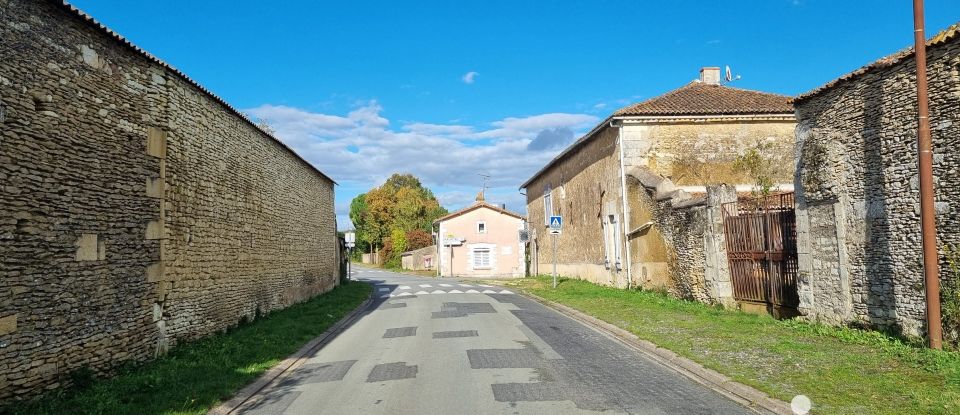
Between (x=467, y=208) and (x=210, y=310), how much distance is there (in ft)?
104

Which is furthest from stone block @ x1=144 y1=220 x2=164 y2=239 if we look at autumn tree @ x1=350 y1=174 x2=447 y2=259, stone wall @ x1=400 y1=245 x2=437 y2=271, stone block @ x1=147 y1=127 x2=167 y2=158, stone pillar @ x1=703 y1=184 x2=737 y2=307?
autumn tree @ x1=350 y1=174 x2=447 y2=259

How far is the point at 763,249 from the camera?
12508 mm

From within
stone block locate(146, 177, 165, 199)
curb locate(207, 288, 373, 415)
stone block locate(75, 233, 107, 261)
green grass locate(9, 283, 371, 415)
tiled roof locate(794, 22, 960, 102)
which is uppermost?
tiled roof locate(794, 22, 960, 102)

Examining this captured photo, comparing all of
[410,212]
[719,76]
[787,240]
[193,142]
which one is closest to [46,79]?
[193,142]

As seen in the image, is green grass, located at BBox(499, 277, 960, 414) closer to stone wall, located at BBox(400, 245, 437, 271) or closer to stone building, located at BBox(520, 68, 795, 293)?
stone building, located at BBox(520, 68, 795, 293)

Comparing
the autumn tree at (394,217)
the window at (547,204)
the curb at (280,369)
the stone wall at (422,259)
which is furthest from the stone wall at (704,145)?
the autumn tree at (394,217)

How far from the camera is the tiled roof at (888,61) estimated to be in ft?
25.1

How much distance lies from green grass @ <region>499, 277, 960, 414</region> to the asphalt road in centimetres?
76

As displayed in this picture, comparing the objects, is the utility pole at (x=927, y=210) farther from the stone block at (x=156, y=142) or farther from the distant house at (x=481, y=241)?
the distant house at (x=481, y=241)

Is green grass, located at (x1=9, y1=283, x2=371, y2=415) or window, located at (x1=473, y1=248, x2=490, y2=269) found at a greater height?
window, located at (x1=473, y1=248, x2=490, y2=269)

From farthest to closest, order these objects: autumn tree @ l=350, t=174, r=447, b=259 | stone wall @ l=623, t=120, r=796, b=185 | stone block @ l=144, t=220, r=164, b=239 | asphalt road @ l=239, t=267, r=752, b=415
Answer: autumn tree @ l=350, t=174, r=447, b=259
stone wall @ l=623, t=120, r=796, b=185
stone block @ l=144, t=220, r=164, b=239
asphalt road @ l=239, t=267, r=752, b=415

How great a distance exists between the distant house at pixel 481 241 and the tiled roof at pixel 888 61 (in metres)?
32.3

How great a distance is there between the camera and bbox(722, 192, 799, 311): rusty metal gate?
11.7m

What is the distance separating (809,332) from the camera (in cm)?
988
